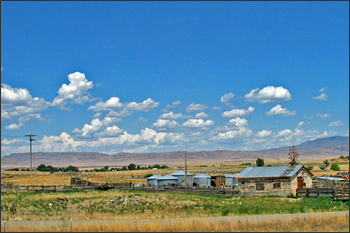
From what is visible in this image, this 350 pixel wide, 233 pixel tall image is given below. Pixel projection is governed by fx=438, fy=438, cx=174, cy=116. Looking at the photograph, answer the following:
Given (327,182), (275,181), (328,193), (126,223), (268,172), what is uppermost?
(268,172)

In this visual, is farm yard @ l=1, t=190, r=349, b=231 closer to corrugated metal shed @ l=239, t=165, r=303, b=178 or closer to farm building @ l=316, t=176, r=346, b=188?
corrugated metal shed @ l=239, t=165, r=303, b=178

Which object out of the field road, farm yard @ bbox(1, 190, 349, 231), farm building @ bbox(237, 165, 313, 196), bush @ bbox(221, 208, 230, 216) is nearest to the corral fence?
farm yard @ bbox(1, 190, 349, 231)

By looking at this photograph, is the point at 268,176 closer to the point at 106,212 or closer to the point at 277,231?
the point at 106,212

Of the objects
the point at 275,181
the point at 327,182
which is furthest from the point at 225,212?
the point at 327,182

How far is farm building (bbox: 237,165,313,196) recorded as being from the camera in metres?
45.0

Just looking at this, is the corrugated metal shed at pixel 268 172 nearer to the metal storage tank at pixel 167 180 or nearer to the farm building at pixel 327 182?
the farm building at pixel 327 182

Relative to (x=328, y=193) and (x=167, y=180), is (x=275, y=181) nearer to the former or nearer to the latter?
(x=328, y=193)

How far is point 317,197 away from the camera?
38844mm

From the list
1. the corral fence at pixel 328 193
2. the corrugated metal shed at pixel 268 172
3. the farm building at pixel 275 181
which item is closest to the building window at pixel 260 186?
the farm building at pixel 275 181

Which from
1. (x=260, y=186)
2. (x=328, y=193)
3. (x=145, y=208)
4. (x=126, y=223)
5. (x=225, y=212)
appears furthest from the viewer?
(x=260, y=186)

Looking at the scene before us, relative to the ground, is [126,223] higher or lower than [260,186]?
higher

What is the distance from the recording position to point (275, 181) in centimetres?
4681

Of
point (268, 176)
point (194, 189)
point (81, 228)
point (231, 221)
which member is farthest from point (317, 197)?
point (81, 228)

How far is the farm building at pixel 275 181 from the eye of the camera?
45.0 meters
